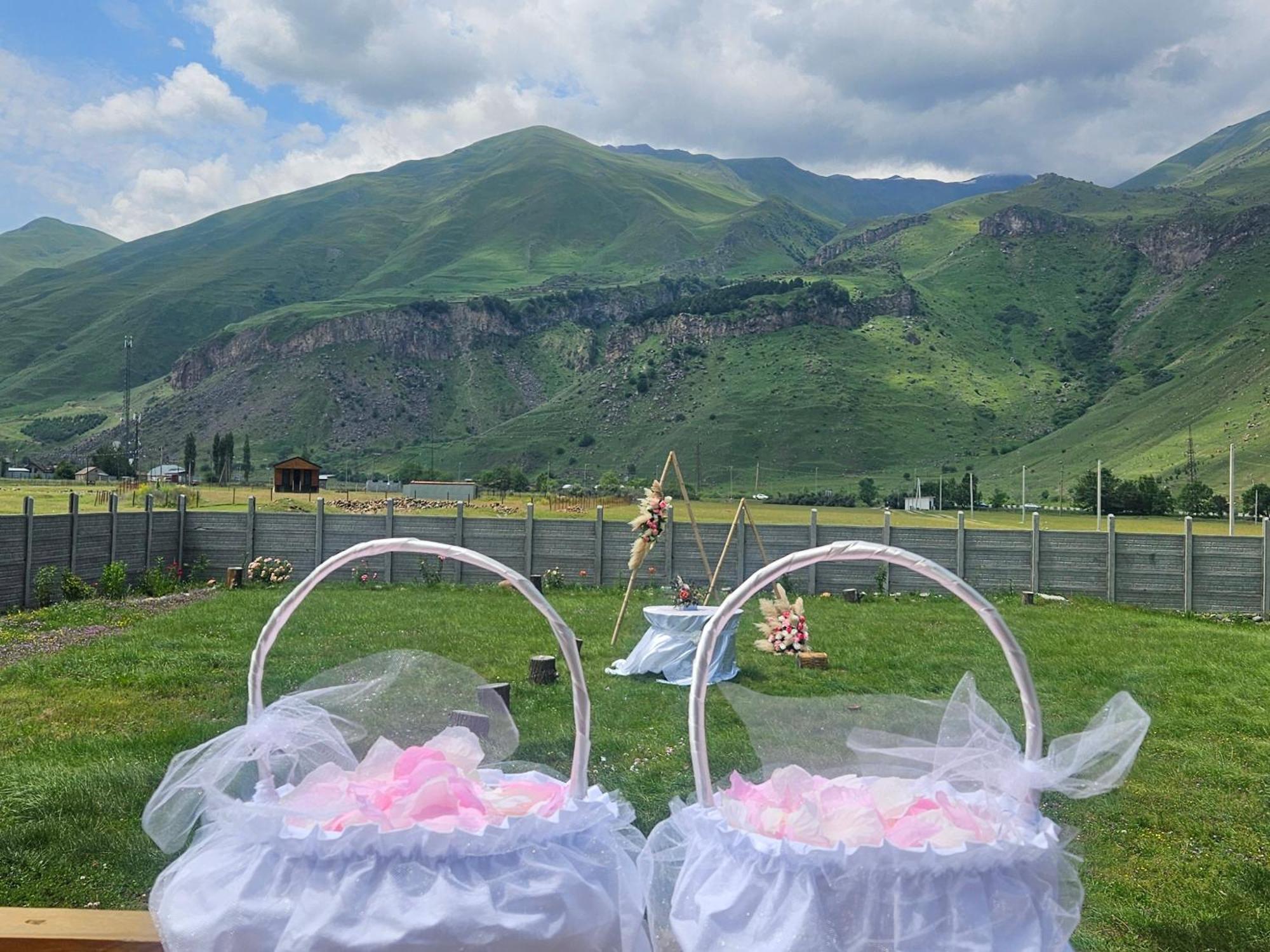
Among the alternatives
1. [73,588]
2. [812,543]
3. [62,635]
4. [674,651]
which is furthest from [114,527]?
[812,543]

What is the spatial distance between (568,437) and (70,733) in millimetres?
95091

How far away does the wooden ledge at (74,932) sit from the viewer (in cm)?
245

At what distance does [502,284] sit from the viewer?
19362 cm

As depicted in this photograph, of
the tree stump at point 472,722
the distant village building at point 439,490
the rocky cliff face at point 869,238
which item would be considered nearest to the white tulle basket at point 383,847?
the tree stump at point 472,722

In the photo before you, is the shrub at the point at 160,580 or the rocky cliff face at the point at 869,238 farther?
the rocky cliff face at the point at 869,238

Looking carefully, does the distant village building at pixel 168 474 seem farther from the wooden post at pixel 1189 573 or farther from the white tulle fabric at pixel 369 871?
the white tulle fabric at pixel 369 871

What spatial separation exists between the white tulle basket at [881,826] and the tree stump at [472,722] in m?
0.65

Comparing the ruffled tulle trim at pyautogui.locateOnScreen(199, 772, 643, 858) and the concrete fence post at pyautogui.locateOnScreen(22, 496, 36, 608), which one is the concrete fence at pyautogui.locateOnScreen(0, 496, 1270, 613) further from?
the ruffled tulle trim at pyautogui.locateOnScreen(199, 772, 643, 858)

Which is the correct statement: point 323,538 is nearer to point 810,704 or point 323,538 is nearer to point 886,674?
point 886,674

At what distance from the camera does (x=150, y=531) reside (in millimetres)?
18844

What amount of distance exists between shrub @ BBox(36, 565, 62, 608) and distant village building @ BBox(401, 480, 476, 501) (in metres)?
53.9

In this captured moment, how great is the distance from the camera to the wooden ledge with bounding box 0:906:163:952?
2.45 m

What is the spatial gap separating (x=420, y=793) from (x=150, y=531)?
18252 mm

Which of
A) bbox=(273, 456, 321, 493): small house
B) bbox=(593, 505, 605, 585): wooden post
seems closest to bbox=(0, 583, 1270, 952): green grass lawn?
bbox=(593, 505, 605, 585): wooden post
